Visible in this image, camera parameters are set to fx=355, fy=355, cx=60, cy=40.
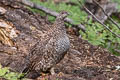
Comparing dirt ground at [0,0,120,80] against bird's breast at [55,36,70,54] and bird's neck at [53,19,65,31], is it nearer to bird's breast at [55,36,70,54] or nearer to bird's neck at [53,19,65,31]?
bird's breast at [55,36,70,54]

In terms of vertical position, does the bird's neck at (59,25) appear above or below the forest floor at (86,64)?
above

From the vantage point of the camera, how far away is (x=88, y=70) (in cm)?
709

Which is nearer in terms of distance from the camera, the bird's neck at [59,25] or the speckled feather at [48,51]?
the speckled feather at [48,51]

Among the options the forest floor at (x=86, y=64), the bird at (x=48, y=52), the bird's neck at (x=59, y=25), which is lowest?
the forest floor at (x=86, y=64)

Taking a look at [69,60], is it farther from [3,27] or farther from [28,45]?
[3,27]

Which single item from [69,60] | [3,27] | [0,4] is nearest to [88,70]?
[69,60]

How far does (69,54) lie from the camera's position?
7738 millimetres

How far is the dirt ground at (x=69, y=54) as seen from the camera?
22.6ft

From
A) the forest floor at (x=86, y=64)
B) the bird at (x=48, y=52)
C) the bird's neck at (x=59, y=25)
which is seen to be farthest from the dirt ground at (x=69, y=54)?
the bird's neck at (x=59, y=25)

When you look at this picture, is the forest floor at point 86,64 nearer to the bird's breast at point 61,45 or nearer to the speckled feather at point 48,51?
the speckled feather at point 48,51

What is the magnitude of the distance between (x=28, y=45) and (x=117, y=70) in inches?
77.2

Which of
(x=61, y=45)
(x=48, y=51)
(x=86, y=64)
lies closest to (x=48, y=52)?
(x=48, y=51)

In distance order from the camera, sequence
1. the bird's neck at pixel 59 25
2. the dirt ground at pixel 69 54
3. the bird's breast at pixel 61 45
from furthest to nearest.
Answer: the dirt ground at pixel 69 54 → the bird's neck at pixel 59 25 → the bird's breast at pixel 61 45

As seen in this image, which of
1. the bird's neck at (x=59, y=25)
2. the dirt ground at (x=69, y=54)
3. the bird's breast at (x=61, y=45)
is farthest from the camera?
the dirt ground at (x=69, y=54)
